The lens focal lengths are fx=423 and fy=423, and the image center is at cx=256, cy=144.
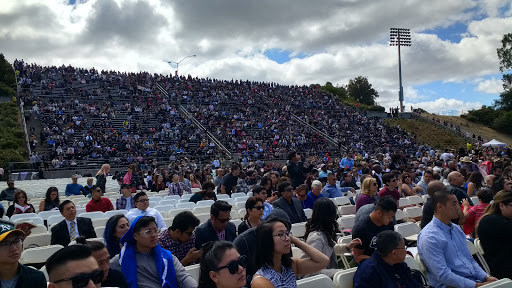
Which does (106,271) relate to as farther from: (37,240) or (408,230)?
(408,230)

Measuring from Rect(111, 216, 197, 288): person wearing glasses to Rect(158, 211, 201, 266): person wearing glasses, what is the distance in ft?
2.41

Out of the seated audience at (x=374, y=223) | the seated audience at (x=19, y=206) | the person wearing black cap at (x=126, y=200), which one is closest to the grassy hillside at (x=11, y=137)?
the seated audience at (x=19, y=206)

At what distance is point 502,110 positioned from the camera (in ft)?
197

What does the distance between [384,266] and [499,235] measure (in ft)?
5.99

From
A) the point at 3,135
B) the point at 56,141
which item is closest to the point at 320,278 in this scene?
the point at 56,141

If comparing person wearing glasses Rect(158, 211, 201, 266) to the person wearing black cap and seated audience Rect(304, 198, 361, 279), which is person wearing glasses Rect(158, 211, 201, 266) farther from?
the person wearing black cap

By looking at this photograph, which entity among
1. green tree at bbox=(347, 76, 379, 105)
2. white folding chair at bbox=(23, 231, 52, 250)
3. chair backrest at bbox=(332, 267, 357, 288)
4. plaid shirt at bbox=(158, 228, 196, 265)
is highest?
green tree at bbox=(347, 76, 379, 105)

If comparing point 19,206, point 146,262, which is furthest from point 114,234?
point 19,206

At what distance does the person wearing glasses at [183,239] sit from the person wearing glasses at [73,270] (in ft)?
7.63

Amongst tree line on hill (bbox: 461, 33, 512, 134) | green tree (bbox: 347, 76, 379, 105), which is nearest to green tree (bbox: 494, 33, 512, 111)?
tree line on hill (bbox: 461, 33, 512, 134)

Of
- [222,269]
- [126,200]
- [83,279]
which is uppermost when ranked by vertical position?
[83,279]

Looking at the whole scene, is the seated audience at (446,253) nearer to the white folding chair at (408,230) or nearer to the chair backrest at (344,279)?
the chair backrest at (344,279)

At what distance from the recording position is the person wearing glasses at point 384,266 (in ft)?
11.9

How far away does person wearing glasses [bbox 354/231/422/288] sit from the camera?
3.62 m
